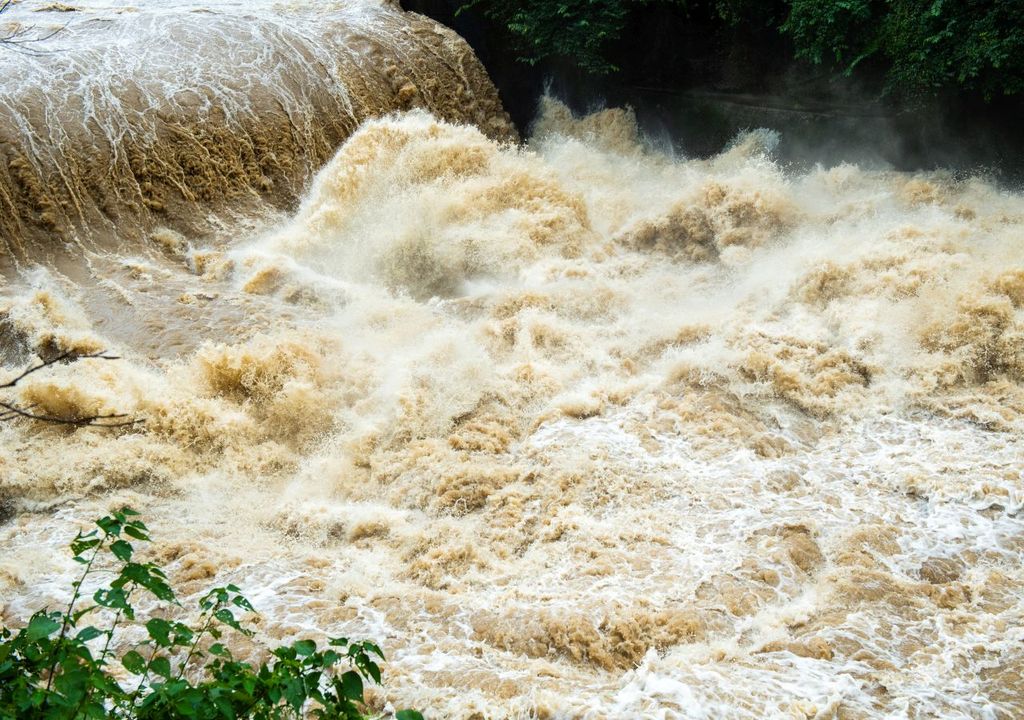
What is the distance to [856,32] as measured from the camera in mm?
8109

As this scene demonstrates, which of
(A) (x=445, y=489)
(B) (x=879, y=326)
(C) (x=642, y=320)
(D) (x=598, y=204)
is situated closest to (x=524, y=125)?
(D) (x=598, y=204)

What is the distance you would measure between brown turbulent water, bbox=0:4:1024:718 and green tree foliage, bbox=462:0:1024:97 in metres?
0.95

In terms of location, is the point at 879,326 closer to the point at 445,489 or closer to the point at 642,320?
the point at 642,320

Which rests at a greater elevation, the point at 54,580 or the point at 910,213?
the point at 910,213

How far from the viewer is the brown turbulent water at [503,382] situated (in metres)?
3.60

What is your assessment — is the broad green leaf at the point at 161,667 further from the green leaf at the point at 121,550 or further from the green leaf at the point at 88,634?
the green leaf at the point at 121,550

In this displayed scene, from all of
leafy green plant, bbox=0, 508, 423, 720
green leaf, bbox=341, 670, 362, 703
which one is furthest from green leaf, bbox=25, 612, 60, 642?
green leaf, bbox=341, 670, 362, 703

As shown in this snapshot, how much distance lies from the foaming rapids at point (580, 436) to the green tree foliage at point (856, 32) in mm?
1028

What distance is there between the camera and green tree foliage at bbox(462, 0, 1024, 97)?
23.4ft

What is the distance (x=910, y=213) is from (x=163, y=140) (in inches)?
268

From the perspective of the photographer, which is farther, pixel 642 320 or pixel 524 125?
pixel 524 125

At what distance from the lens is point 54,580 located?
3.98 meters

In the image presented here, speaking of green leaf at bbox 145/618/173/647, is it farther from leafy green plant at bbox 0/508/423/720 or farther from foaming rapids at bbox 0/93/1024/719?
foaming rapids at bbox 0/93/1024/719

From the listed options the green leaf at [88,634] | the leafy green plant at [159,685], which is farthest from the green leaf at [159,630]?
the green leaf at [88,634]
